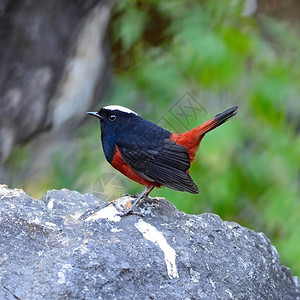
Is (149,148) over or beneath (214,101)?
beneath

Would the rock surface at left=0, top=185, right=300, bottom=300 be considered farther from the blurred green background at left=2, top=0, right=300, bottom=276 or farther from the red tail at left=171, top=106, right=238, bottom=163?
the blurred green background at left=2, top=0, right=300, bottom=276

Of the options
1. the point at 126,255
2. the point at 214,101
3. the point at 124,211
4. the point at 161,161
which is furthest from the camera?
the point at 214,101

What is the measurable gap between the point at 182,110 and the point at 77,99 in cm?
152

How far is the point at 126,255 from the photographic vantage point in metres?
2.69

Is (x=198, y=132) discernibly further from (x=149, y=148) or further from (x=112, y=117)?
(x=112, y=117)


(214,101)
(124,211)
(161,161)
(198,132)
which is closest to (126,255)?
(124,211)

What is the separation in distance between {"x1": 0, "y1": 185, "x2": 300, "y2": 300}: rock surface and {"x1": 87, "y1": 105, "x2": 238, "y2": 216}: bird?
0.16 meters

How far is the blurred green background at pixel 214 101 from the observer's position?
16.1ft

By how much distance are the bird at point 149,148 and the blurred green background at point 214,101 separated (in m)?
1.19

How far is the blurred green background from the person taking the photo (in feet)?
16.1

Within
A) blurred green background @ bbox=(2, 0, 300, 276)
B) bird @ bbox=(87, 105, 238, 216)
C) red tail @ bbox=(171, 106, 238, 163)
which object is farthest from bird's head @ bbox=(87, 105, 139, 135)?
blurred green background @ bbox=(2, 0, 300, 276)

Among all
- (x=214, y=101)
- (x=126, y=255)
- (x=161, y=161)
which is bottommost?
(x=126, y=255)

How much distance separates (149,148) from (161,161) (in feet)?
0.32

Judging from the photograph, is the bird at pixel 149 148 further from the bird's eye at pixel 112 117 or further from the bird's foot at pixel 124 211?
the bird's foot at pixel 124 211
